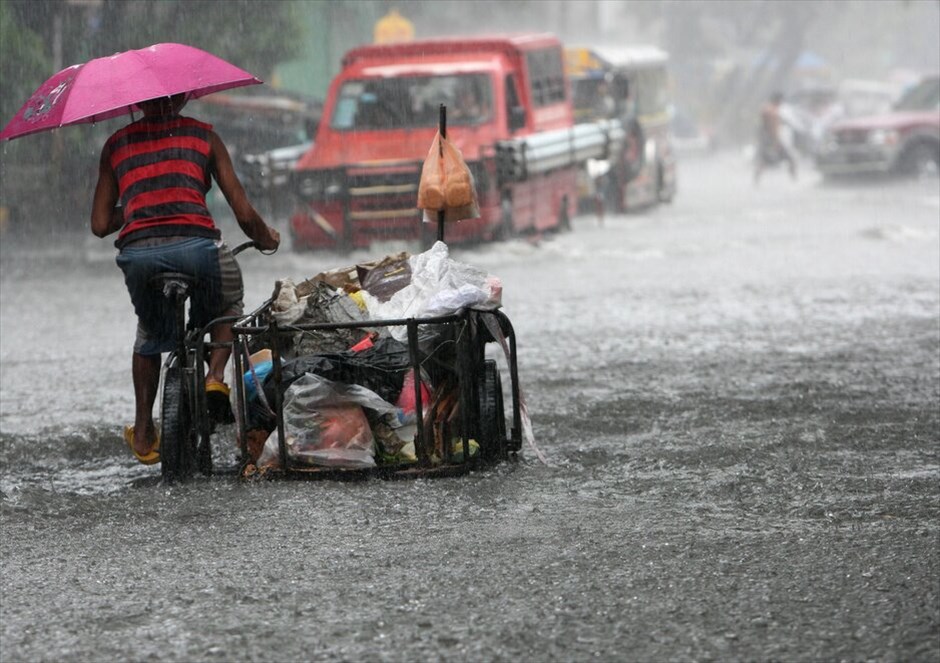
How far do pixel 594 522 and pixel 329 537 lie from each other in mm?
923

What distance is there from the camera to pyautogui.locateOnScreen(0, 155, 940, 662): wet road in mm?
4305

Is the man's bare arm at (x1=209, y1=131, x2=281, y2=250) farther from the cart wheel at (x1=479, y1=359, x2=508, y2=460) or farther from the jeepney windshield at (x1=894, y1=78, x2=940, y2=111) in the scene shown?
the jeepney windshield at (x1=894, y1=78, x2=940, y2=111)

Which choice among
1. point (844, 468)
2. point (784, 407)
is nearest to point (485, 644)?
point (844, 468)

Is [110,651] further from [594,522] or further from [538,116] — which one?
[538,116]

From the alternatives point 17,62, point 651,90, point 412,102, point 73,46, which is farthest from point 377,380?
point 651,90

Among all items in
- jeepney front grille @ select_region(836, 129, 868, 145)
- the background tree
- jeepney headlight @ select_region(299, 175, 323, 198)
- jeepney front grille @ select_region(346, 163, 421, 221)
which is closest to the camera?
jeepney front grille @ select_region(346, 163, 421, 221)

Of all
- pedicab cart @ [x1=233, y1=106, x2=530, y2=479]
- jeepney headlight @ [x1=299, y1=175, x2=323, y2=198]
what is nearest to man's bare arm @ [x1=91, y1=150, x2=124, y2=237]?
pedicab cart @ [x1=233, y1=106, x2=530, y2=479]

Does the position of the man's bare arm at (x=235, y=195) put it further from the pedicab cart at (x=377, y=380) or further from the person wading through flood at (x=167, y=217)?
the pedicab cart at (x=377, y=380)

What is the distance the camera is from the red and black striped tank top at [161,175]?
6434 millimetres

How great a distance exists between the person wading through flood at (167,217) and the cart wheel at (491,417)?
1050 millimetres

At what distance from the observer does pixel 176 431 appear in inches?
253

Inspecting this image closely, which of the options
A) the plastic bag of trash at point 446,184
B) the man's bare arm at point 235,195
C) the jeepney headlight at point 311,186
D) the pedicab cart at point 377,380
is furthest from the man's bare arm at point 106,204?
the jeepney headlight at point 311,186

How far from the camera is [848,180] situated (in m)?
30.7

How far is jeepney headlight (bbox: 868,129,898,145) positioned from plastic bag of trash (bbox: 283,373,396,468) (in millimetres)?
23793
